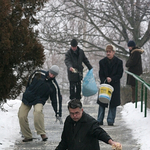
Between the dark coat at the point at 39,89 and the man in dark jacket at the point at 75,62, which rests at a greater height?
the man in dark jacket at the point at 75,62

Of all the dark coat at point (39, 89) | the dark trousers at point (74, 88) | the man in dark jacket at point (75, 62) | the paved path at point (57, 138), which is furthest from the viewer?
the dark trousers at point (74, 88)

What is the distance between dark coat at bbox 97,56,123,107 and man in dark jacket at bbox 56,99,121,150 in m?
4.92

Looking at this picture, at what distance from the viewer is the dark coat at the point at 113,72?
33.3 feet

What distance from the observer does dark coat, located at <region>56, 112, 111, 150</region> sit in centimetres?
519

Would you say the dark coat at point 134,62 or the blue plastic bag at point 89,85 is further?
the dark coat at point 134,62

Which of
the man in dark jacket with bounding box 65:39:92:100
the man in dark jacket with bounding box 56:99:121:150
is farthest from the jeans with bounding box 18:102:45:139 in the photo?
the man in dark jacket with bounding box 56:99:121:150

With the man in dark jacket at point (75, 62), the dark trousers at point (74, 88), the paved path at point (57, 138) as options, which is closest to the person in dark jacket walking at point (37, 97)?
the paved path at point (57, 138)

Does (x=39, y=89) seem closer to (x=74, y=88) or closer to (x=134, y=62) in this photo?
(x=74, y=88)

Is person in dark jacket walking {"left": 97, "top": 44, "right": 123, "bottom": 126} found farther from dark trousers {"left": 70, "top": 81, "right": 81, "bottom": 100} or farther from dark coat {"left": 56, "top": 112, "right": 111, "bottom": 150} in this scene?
dark coat {"left": 56, "top": 112, "right": 111, "bottom": 150}

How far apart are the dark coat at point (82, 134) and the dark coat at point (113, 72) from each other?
4.92 meters

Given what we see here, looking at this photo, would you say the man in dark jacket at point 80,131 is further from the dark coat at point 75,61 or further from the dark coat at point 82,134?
the dark coat at point 75,61

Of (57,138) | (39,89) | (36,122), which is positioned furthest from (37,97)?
(57,138)

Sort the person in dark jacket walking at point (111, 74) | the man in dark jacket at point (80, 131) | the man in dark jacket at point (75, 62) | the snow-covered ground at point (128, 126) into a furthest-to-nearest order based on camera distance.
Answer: the man in dark jacket at point (75, 62)
the person in dark jacket walking at point (111, 74)
the snow-covered ground at point (128, 126)
the man in dark jacket at point (80, 131)

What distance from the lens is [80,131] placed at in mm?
5215
